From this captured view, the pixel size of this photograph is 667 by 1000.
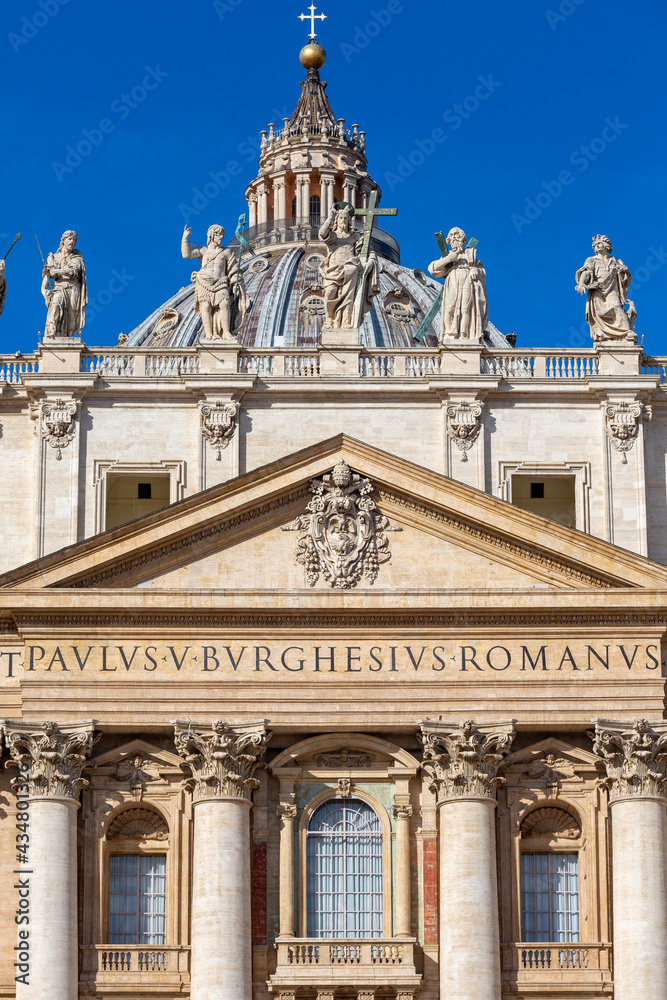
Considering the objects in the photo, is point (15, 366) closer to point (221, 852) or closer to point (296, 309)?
point (221, 852)

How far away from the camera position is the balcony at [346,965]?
50.9 metres

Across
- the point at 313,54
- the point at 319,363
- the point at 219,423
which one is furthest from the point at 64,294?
the point at 313,54

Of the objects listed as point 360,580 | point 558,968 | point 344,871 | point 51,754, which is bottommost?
point 558,968

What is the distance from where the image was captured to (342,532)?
175 feet

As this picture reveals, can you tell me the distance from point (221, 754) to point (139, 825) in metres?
2.89

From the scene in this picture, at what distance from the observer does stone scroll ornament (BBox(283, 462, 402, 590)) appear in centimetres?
5316

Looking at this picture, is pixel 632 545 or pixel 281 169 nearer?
pixel 632 545

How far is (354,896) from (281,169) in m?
63.7

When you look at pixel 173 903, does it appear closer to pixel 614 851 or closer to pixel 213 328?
pixel 614 851

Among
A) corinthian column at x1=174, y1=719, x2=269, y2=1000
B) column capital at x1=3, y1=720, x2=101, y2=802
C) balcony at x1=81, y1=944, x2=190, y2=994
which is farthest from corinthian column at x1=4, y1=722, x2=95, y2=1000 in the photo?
corinthian column at x1=174, y1=719, x2=269, y2=1000

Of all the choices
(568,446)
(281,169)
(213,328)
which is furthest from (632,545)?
(281,169)

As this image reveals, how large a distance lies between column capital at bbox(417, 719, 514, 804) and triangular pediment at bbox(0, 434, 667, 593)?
3176 millimetres

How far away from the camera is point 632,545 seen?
55750mm

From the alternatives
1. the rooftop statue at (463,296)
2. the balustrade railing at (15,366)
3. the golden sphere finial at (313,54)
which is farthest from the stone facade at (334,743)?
the golden sphere finial at (313,54)
